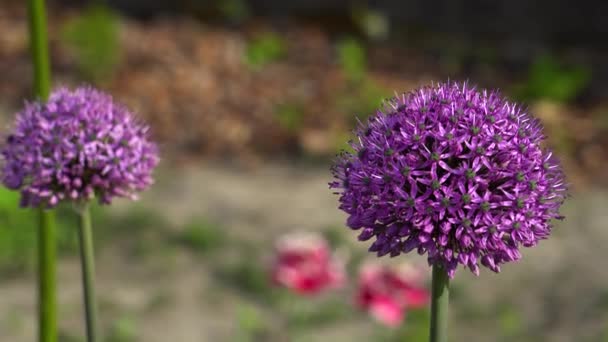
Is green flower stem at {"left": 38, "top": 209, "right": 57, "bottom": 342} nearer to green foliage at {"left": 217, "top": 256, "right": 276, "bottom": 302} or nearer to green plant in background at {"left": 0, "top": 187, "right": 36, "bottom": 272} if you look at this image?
green foliage at {"left": 217, "top": 256, "right": 276, "bottom": 302}

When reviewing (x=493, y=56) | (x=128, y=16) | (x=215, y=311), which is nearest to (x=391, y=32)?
(x=493, y=56)

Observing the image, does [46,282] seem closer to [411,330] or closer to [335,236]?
[411,330]

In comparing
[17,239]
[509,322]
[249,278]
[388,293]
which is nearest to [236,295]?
[249,278]

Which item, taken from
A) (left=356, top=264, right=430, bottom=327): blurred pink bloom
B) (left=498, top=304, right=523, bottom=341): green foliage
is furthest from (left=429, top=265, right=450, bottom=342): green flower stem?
(left=498, top=304, right=523, bottom=341): green foliage

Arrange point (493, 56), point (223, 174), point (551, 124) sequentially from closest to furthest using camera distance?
point (223, 174), point (551, 124), point (493, 56)

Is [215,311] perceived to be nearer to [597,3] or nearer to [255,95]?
[255,95]

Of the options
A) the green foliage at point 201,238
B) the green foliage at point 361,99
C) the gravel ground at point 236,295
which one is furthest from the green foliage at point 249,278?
the green foliage at point 361,99

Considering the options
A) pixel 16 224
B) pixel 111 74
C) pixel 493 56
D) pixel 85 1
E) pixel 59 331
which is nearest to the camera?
pixel 59 331
